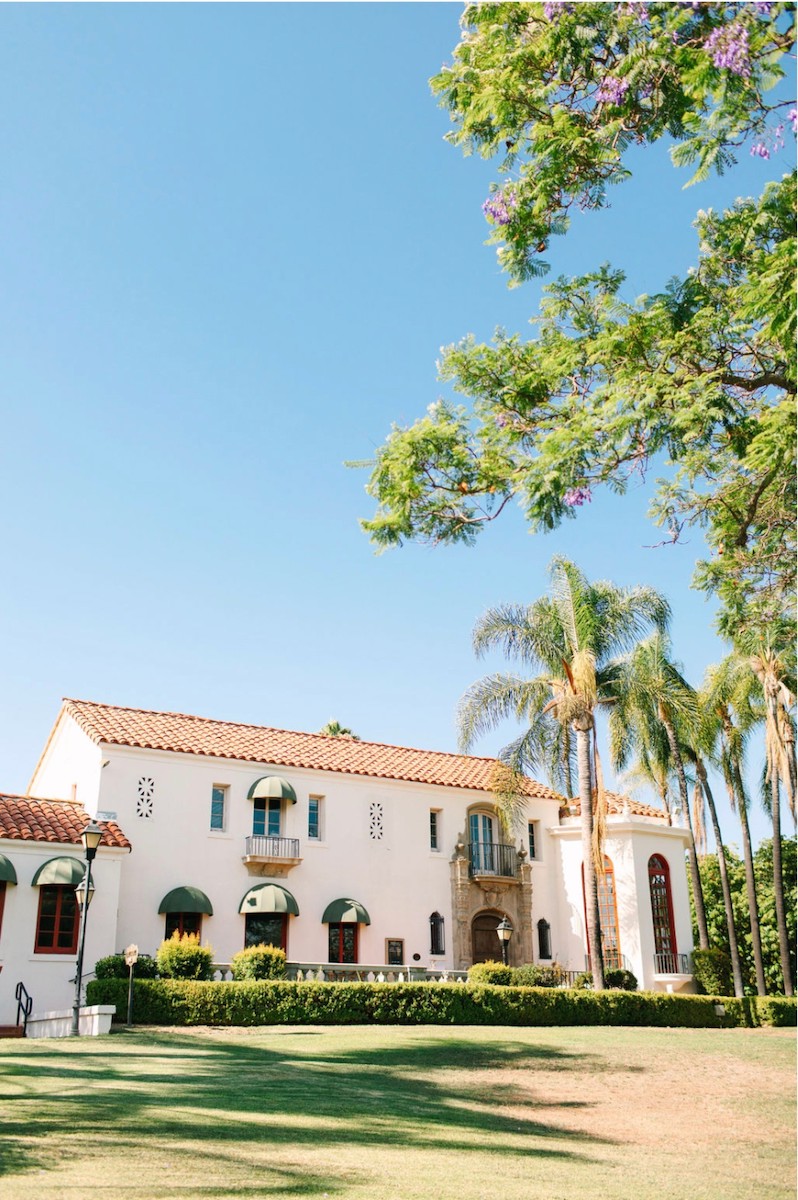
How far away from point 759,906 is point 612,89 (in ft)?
135

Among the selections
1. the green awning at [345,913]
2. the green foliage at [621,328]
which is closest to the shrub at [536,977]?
the green awning at [345,913]

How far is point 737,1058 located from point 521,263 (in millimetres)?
16052

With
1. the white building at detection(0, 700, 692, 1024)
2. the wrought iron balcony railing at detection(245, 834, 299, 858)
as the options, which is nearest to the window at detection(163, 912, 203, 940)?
the white building at detection(0, 700, 692, 1024)

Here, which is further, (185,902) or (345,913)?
(345,913)

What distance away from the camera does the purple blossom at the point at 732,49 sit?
8375mm

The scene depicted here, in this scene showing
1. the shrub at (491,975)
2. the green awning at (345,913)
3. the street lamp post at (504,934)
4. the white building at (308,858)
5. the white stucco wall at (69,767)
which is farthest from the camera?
the green awning at (345,913)

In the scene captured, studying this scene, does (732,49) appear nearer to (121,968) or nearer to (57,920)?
(121,968)

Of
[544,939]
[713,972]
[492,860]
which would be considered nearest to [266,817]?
[492,860]

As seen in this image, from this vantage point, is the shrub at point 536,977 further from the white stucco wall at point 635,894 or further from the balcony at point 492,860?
the balcony at point 492,860

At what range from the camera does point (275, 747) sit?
33.8m

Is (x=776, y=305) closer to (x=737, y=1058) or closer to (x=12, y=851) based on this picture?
(x=737, y=1058)

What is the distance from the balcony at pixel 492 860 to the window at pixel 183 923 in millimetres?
9785

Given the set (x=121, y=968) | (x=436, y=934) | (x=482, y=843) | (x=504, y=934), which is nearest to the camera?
(x=121, y=968)

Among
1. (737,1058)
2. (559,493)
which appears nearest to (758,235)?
(559,493)
